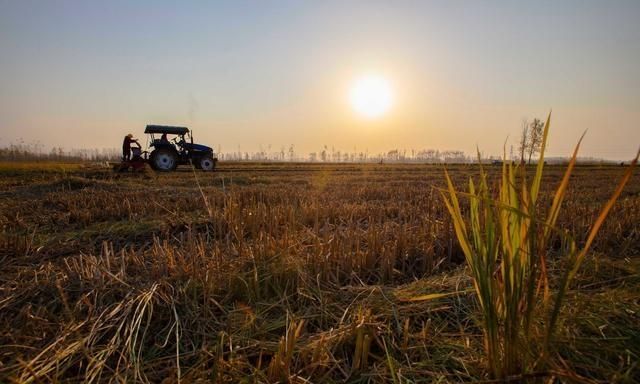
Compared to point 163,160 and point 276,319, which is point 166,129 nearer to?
point 163,160

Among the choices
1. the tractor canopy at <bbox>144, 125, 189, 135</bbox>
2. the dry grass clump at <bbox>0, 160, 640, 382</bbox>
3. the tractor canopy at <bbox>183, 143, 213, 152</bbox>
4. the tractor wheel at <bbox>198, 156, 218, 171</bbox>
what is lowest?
the dry grass clump at <bbox>0, 160, 640, 382</bbox>

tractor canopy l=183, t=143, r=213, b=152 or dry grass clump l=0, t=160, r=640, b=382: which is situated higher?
tractor canopy l=183, t=143, r=213, b=152

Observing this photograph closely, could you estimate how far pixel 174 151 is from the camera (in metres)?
18.0

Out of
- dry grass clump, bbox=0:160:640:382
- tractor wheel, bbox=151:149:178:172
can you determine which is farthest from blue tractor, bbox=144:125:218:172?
dry grass clump, bbox=0:160:640:382

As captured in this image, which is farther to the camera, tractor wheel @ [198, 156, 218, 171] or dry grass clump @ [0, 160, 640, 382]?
tractor wheel @ [198, 156, 218, 171]

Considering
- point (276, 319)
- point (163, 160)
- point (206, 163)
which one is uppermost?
point (163, 160)

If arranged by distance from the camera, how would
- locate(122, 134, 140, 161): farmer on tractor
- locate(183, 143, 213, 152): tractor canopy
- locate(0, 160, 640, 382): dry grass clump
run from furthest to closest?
locate(183, 143, 213, 152): tractor canopy, locate(122, 134, 140, 161): farmer on tractor, locate(0, 160, 640, 382): dry grass clump

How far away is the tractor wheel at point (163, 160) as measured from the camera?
17.4 meters

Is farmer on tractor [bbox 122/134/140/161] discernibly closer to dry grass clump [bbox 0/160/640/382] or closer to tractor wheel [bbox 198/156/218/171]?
tractor wheel [bbox 198/156/218/171]

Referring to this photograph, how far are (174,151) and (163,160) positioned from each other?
0.77m

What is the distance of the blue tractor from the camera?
17.5 metres

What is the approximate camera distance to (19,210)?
5539 mm

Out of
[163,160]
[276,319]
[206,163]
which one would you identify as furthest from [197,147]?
[276,319]

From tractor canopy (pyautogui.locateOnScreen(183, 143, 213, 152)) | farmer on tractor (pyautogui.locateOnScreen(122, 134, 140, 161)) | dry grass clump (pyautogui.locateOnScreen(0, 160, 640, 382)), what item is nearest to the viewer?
dry grass clump (pyautogui.locateOnScreen(0, 160, 640, 382))
